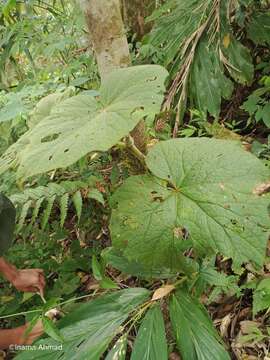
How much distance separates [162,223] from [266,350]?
0.72 meters

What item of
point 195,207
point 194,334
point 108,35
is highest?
point 108,35

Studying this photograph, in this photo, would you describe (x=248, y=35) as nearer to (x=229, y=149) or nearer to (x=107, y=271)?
(x=229, y=149)

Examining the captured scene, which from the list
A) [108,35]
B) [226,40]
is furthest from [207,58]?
[108,35]

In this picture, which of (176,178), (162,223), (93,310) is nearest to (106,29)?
(176,178)

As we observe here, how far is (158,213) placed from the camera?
1.08 meters

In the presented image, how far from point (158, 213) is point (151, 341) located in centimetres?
37

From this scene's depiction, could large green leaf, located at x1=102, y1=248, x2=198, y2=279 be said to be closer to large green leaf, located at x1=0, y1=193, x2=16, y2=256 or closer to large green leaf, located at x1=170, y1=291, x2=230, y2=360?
large green leaf, located at x1=170, y1=291, x2=230, y2=360

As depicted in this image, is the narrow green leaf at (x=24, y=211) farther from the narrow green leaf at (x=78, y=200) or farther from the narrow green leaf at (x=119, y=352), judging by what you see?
the narrow green leaf at (x=119, y=352)

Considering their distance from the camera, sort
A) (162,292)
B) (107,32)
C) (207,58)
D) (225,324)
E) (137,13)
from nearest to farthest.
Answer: (162,292)
(107,32)
(225,324)
(207,58)
(137,13)

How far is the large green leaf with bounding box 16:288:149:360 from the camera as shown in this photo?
3.68 feet

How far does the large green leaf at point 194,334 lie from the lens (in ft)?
3.57

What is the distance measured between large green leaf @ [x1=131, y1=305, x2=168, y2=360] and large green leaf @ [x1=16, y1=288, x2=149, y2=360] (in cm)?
8

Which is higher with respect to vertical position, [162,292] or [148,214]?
[148,214]

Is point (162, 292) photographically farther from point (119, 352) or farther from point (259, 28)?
point (259, 28)
